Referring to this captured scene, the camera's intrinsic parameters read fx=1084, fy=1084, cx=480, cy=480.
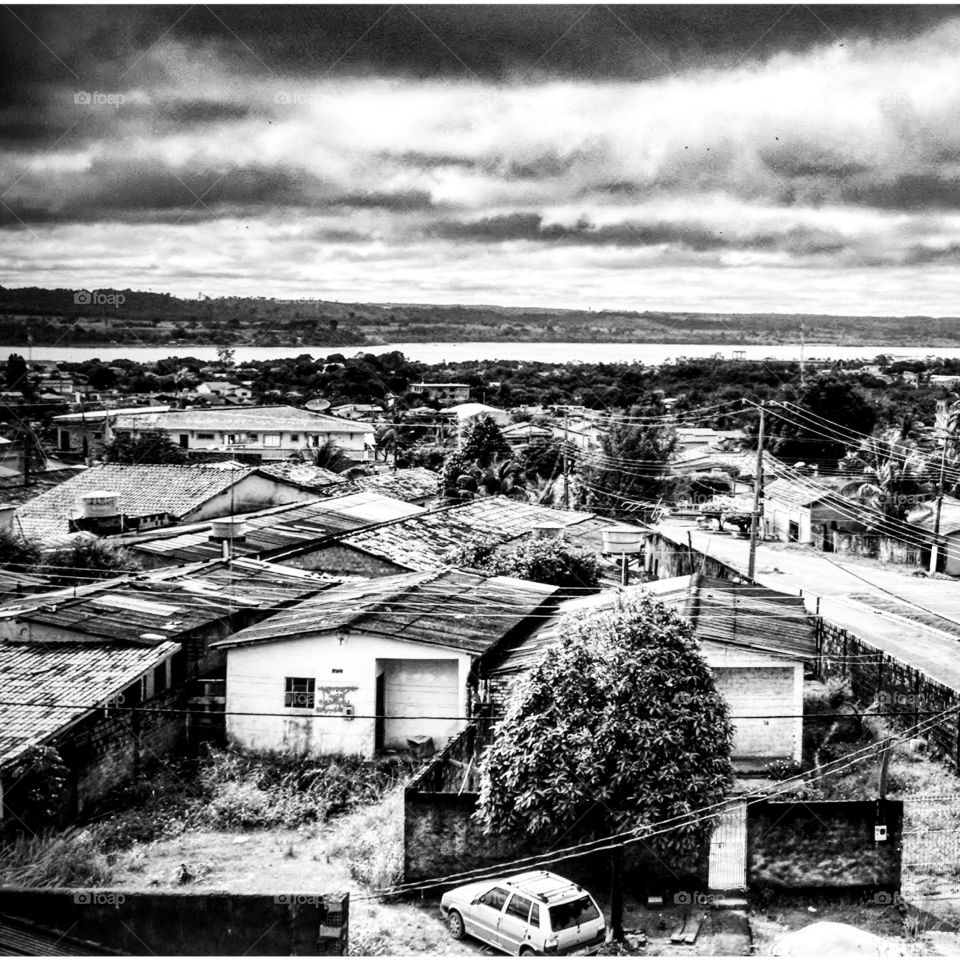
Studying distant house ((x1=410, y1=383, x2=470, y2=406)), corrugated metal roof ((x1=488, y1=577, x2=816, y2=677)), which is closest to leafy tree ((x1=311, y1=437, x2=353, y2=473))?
corrugated metal roof ((x1=488, y1=577, x2=816, y2=677))

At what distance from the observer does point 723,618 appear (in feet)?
40.8

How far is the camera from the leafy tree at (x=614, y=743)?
7727 millimetres

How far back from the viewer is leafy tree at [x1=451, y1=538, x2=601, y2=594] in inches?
650

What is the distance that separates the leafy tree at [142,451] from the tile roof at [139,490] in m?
10.5

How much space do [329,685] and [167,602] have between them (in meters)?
2.79

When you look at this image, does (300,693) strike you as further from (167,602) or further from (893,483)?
(893,483)

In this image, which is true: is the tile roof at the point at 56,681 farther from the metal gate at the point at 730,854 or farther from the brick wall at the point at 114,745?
the metal gate at the point at 730,854

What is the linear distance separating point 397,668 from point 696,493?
75.9 feet

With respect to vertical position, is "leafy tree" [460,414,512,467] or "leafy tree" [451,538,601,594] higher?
"leafy tree" [460,414,512,467]

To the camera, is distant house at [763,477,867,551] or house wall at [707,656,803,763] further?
distant house at [763,477,867,551]

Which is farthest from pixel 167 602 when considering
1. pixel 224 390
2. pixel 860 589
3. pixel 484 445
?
pixel 224 390

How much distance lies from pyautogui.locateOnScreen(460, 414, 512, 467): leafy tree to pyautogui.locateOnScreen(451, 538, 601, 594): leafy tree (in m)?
13.1

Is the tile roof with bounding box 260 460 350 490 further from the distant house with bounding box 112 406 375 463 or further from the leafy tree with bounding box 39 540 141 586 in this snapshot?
the distant house with bounding box 112 406 375 463

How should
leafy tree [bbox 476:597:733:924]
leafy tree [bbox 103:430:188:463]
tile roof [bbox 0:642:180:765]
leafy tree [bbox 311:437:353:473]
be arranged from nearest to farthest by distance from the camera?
leafy tree [bbox 476:597:733:924] < tile roof [bbox 0:642:180:765] < leafy tree [bbox 103:430:188:463] < leafy tree [bbox 311:437:353:473]
